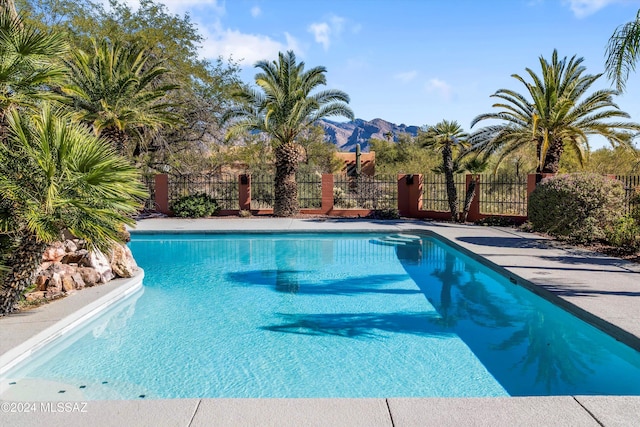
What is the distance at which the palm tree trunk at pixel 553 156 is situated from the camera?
1777cm

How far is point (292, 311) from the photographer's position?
8219 mm

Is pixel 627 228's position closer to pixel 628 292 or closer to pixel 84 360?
pixel 628 292

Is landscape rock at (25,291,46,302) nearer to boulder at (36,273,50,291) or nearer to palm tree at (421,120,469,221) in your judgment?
boulder at (36,273,50,291)

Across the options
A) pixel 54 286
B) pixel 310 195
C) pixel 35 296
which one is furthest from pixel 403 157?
pixel 35 296

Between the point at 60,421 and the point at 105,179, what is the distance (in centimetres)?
318

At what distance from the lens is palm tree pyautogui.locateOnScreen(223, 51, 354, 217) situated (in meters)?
20.8

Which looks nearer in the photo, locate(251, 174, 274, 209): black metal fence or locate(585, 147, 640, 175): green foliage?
locate(251, 174, 274, 209): black metal fence

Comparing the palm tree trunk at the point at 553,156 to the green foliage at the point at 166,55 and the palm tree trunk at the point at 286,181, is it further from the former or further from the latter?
the green foliage at the point at 166,55

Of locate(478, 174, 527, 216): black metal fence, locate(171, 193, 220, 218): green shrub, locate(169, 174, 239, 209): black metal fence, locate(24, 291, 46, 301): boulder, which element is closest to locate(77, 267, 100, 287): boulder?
locate(24, 291, 46, 301): boulder

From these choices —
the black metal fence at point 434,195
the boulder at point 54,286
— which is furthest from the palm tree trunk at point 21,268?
the black metal fence at point 434,195

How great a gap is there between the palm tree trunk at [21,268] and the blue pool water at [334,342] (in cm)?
97

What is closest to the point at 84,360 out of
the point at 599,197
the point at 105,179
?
the point at 105,179

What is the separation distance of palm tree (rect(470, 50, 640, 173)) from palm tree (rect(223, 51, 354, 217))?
7.13 meters

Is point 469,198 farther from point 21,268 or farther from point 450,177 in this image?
point 21,268
